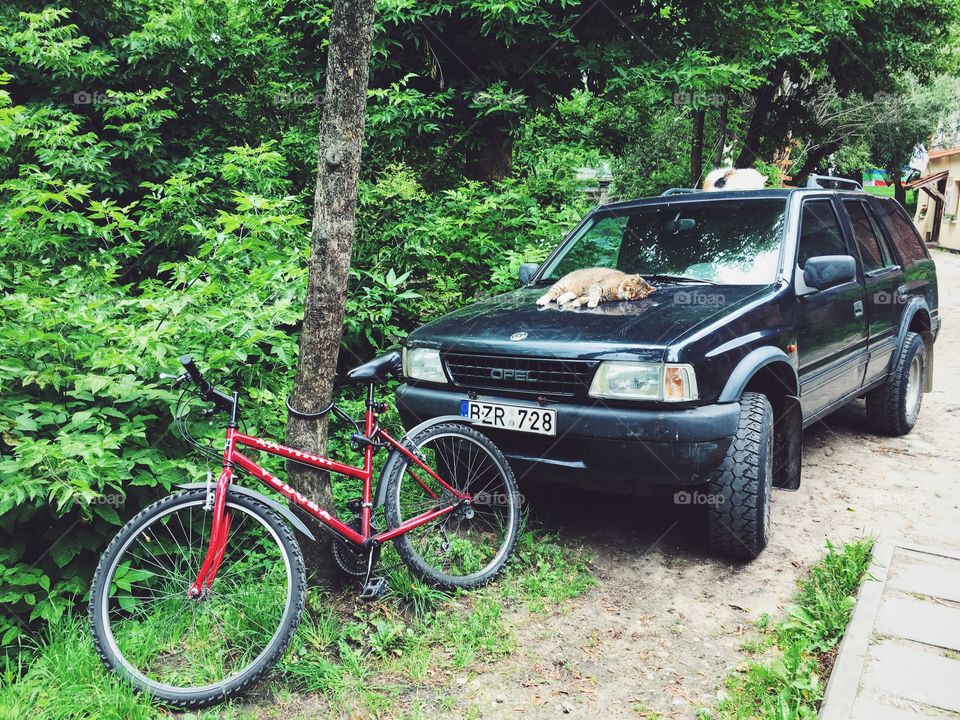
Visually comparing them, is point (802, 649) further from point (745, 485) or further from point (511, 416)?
point (511, 416)

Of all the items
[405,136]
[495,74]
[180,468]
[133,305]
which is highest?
[495,74]

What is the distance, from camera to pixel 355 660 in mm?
3008

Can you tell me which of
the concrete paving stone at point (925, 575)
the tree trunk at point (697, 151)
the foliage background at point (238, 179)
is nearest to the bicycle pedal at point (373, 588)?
the foliage background at point (238, 179)

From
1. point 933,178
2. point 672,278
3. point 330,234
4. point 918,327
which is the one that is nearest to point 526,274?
point 672,278

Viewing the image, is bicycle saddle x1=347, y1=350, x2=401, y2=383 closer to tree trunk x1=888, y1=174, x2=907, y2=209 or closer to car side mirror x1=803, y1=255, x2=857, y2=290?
car side mirror x1=803, y1=255, x2=857, y2=290

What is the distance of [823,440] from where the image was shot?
6.05 meters

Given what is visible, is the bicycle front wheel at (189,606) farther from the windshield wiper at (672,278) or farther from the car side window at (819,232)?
the car side window at (819,232)

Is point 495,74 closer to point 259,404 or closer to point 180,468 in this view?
point 259,404

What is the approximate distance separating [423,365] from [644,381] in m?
1.26

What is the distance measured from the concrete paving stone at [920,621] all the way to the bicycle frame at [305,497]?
6.32 ft

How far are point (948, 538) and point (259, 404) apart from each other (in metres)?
3.91

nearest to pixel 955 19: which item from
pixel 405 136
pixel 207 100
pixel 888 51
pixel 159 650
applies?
pixel 888 51

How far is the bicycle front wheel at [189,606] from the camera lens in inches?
106

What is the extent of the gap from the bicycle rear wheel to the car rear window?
13.6ft
